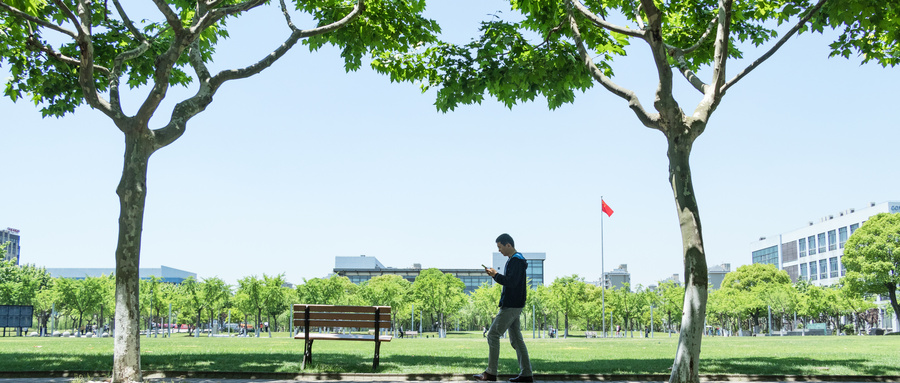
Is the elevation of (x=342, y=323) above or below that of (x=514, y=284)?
below

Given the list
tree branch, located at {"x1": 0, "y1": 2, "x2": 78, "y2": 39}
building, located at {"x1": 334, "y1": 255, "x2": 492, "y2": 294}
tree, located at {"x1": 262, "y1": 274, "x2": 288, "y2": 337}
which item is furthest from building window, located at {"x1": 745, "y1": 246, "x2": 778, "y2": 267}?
tree branch, located at {"x1": 0, "y1": 2, "x2": 78, "y2": 39}

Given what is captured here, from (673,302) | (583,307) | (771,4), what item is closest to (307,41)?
(771,4)

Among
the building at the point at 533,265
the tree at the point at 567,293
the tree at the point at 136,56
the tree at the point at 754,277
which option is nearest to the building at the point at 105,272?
the building at the point at 533,265

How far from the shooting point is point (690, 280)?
24.2 feet

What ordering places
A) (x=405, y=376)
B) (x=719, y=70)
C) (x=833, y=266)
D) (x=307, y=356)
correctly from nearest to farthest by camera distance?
(x=719, y=70), (x=405, y=376), (x=307, y=356), (x=833, y=266)

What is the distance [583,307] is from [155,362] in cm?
6288

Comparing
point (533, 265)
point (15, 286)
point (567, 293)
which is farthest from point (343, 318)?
point (533, 265)

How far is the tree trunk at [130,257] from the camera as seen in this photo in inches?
301

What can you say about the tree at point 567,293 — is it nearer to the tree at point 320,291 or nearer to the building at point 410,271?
the tree at point 320,291

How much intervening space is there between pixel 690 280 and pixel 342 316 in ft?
17.5

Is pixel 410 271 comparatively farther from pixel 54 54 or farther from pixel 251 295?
pixel 54 54

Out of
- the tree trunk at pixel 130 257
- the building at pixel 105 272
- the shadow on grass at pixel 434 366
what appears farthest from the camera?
the building at pixel 105 272

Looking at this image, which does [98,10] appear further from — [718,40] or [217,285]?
[217,285]

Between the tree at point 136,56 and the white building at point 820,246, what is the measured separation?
8640cm
